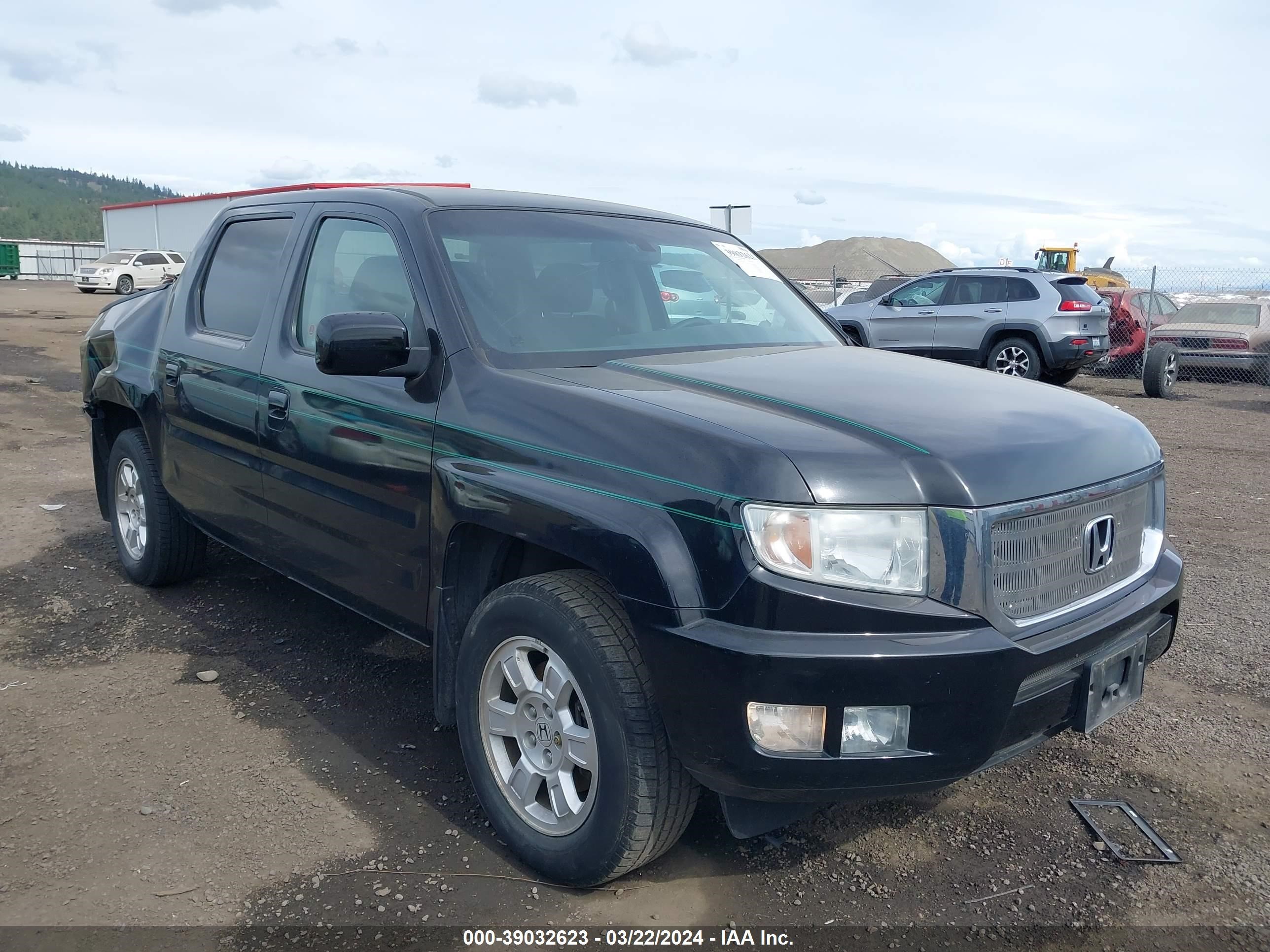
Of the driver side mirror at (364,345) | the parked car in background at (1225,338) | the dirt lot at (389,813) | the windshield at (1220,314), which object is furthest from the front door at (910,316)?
the driver side mirror at (364,345)

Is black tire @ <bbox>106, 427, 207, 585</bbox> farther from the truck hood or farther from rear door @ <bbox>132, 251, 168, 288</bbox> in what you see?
rear door @ <bbox>132, 251, 168, 288</bbox>

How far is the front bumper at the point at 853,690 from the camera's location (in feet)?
7.42

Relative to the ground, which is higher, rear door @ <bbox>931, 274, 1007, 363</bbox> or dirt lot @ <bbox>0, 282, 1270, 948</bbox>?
rear door @ <bbox>931, 274, 1007, 363</bbox>

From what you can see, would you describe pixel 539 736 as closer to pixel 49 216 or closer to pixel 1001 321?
pixel 1001 321

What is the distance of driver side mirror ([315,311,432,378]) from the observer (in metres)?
2.90

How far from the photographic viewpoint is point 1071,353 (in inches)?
548

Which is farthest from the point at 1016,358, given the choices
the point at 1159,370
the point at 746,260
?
the point at 746,260

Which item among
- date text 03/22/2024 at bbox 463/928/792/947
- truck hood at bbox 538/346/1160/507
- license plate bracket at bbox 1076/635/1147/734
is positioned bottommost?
date text 03/22/2024 at bbox 463/928/792/947

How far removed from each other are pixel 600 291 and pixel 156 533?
106 inches

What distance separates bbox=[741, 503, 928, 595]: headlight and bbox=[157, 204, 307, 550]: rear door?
7.49 feet

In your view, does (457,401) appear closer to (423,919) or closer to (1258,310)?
(423,919)

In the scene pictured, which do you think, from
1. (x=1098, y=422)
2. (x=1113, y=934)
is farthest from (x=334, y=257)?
(x=1113, y=934)

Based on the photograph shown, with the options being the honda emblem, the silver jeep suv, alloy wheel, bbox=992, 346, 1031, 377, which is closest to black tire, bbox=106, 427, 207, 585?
the honda emblem

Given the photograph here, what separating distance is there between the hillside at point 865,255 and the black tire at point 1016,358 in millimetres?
73624
